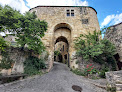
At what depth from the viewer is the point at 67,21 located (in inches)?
356

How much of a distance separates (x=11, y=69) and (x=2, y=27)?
10.2 feet

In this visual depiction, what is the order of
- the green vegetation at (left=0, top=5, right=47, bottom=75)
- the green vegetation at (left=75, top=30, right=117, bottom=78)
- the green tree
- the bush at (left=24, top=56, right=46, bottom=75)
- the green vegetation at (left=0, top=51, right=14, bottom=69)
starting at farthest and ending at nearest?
the green vegetation at (left=75, top=30, right=117, bottom=78) → the green tree → the bush at (left=24, top=56, right=46, bottom=75) → the green vegetation at (left=0, top=51, right=14, bottom=69) → the green vegetation at (left=0, top=5, right=47, bottom=75)

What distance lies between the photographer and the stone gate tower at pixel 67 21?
8547 millimetres

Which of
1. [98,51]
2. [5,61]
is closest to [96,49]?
[98,51]

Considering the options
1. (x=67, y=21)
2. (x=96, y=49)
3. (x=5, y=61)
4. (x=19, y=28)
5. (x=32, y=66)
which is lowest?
(x=32, y=66)

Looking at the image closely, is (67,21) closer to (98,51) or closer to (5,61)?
(98,51)

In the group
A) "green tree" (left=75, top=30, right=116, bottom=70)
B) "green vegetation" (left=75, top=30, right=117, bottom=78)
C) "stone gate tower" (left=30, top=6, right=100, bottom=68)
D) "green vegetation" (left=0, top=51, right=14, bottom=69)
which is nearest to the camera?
"green vegetation" (left=0, top=51, right=14, bottom=69)

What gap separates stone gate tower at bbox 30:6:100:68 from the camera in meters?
8.55

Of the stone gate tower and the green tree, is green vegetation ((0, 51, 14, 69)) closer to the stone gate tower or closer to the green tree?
the stone gate tower

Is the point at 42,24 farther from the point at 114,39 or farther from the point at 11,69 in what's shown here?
the point at 114,39

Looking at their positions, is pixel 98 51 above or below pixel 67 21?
below

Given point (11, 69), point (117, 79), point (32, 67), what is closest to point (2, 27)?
point (11, 69)

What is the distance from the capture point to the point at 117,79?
319 centimetres

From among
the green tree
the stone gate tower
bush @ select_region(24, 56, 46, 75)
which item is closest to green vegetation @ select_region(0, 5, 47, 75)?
bush @ select_region(24, 56, 46, 75)
